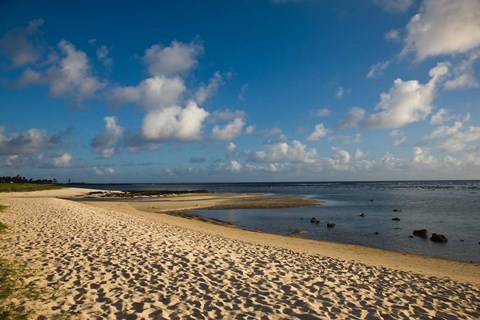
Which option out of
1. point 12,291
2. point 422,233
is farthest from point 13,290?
point 422,233

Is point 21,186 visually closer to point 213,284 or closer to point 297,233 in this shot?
point 297,233

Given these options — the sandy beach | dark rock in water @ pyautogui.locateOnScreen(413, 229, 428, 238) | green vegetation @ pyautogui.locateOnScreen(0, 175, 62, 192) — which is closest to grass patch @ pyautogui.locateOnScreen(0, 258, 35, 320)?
the sandy beach

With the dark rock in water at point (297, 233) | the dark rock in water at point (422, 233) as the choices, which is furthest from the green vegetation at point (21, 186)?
the dark rock in water at point (422, 233)

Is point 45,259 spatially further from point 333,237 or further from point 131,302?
point 333,237

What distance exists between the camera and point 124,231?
55.2 ft

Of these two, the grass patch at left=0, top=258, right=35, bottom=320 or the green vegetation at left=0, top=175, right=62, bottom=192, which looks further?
the green vegetation at left=0, top=175, right=62, bottom=192

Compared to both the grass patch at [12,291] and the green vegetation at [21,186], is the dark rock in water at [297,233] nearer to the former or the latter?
the grass patch at [12,291]

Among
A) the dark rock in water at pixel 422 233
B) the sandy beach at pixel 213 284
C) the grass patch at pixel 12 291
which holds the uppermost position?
the grass patch at pixel 12 291

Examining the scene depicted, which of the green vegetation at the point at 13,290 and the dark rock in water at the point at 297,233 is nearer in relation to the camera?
the green vegetation at the point at 13,290

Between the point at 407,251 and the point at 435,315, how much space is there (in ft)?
41.0

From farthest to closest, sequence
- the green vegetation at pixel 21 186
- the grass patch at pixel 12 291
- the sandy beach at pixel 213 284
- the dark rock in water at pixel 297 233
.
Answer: the green vegetation at pixel 21 186 < the dark rock in water at pixel 297 233 < the sandy beach at pixel 213 284 < the grass patch at pixel 12 291

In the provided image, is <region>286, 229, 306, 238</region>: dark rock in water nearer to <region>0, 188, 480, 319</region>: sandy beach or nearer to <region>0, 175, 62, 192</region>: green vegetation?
<region>0, 188, 480, 319</region>: sandy beach

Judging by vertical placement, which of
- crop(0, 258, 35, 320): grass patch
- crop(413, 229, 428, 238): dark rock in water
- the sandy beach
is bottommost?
crop(413, 229, 428, 238): dark rock in water

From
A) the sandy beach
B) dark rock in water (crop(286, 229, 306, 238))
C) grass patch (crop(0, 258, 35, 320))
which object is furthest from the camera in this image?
dark rock in water (crop(286, 229, 306, 238))
